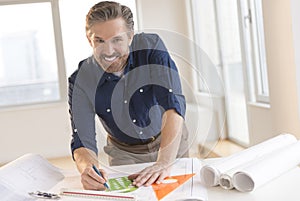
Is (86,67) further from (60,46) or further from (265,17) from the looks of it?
(60,46)

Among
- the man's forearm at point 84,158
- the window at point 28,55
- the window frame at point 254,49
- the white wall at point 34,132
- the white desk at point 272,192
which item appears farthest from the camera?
the window at point 28,55

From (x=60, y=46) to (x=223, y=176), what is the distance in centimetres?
507

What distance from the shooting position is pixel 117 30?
122 cm

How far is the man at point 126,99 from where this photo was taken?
1.24 meters

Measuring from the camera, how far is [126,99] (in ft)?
4.36

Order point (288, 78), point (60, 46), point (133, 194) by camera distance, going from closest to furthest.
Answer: point (133, 194) → point (288, 78) → point (60, 46)

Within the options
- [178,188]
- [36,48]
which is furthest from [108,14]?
[36,48]

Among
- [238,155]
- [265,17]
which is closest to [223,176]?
[238,155]

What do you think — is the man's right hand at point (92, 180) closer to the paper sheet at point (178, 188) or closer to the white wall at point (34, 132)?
the paper sheet at point (178, 188)

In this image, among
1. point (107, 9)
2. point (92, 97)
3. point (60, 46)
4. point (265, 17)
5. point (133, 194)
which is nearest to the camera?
point (133, 194)

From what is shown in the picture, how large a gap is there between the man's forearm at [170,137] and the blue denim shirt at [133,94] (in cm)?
2

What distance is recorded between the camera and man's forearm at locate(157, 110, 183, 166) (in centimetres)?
128

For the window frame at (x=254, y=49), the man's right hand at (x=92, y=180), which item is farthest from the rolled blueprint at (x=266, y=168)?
the window frame at (x=254, y=49)

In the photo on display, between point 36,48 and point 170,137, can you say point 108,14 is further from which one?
point 36,48
